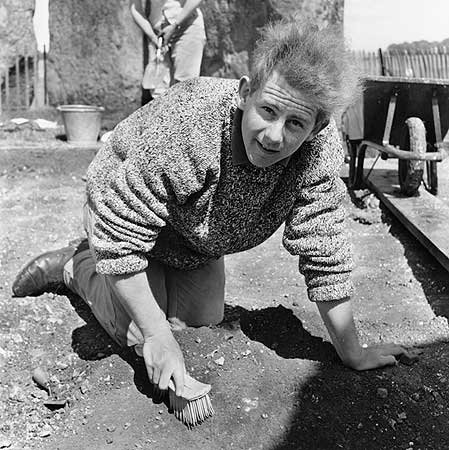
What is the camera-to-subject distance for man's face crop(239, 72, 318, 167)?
197cm

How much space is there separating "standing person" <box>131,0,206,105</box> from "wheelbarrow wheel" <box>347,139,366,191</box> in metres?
1.50

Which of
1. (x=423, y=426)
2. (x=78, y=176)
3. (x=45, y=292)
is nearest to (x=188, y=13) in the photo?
(x=78, y=176)

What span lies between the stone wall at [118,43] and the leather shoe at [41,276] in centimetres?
396

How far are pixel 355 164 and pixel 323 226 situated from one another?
3.86 metres

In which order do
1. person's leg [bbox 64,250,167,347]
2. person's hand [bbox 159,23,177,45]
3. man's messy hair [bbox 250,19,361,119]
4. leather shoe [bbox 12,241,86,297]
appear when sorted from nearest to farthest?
man's messy hair [bbox 250,19,361,119]
person's leg [bbox 64,250,167,347]
leather shoe [bbox 12,241,86,297]
person's hand [bbox 159,23,177,45]

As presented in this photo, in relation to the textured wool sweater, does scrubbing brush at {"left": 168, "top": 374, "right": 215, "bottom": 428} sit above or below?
below

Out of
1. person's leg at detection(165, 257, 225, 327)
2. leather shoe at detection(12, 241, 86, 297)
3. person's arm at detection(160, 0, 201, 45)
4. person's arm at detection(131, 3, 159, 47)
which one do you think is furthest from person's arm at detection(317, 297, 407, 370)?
person's arm at detection(131, 3, 159, 47)

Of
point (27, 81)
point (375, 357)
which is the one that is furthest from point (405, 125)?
point (27, 81)

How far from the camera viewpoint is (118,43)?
23.7 feet

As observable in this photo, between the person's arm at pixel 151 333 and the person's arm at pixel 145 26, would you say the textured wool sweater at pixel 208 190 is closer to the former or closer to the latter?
the person's arm at pixel 151 333

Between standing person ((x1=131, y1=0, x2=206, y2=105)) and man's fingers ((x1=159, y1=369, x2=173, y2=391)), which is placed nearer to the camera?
man's fingers ((x1=159, y1=369, x2=173, y2=391))

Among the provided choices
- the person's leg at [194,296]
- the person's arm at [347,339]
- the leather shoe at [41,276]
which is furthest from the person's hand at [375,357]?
the leather shoe at [41,276]

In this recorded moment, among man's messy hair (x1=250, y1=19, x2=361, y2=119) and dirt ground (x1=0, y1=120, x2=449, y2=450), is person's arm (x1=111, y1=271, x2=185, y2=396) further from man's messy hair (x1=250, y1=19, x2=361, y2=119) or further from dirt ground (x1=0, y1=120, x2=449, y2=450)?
man's messy hair (x1=250, y1=19, x2=361, y2=119)

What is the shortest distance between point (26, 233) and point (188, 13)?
238cm
